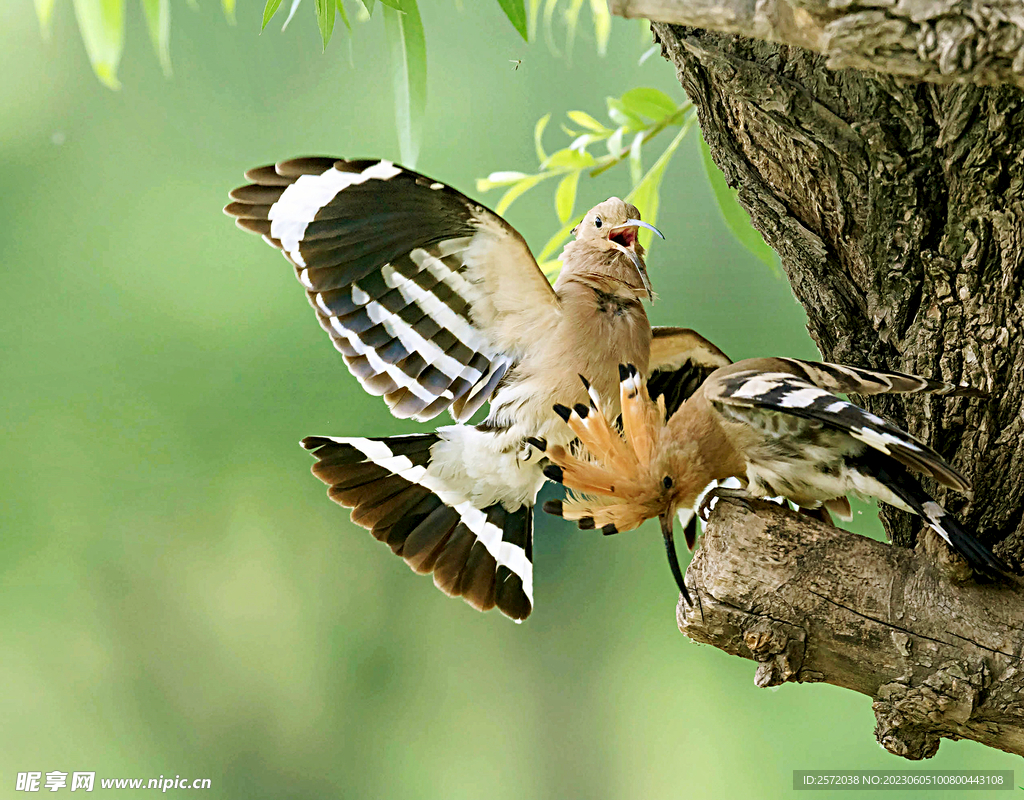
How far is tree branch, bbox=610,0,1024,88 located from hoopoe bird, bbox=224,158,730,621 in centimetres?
33

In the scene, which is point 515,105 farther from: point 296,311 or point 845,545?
point 845,545

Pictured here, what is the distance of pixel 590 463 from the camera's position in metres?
0.65

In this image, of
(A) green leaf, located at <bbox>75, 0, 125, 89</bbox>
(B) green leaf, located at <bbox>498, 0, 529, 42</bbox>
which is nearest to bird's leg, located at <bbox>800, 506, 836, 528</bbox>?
(B) green leaf, located at <bbox>498, 0, 529, 42</bbox>

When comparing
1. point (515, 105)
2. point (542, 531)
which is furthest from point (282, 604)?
point (515, 105)

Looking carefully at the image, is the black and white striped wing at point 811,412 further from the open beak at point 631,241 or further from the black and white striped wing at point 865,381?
the open beak at point 631,241

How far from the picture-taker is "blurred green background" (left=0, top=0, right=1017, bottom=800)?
5.55 feet

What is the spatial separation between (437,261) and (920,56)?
1.41ft

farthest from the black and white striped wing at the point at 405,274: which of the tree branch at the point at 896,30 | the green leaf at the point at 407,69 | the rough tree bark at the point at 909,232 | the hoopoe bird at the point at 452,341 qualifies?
the tree branch at the point at 896,30

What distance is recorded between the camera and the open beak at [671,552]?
62cm

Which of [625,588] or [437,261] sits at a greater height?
[437,261]

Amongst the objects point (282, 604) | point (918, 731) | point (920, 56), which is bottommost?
point (282, 604)

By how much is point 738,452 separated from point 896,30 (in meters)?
0.33

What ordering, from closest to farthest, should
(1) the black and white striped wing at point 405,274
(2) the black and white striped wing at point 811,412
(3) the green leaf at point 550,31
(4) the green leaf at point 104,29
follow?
(2) the black and white striped wing at point 811,412
(1) the black and white striped wing at point 405,274
(4) the green leaf at point 104,29
(3) the green leaf at point 550,31

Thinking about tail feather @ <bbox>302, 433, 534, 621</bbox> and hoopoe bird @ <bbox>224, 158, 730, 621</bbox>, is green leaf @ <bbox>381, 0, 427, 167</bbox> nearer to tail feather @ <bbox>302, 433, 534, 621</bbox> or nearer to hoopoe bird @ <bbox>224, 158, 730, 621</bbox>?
hoopoe bird @ <bbox>224, 158, 730, 621</bbox>
